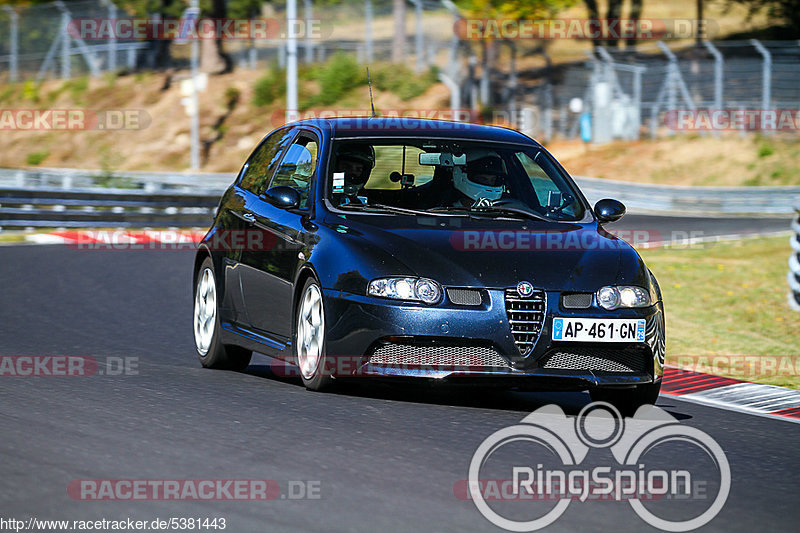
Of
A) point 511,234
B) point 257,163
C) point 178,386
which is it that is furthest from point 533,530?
point 257,163

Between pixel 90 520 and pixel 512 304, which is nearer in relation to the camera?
pixel 90 520

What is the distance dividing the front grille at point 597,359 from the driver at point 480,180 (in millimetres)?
1438

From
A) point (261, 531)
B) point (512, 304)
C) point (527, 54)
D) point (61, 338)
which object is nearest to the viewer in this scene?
point (261, 531)

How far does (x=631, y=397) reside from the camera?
27.4 ft

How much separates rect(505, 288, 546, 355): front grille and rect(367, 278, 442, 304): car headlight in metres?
0.40

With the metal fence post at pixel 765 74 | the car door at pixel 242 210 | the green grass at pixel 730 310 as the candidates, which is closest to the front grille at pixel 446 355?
the car door at pixel 242 210

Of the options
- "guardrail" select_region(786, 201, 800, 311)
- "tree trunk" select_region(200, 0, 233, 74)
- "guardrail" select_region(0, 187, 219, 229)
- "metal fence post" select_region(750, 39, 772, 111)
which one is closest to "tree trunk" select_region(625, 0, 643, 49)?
"metal fence post" select_region(750, 39, 772, 111)

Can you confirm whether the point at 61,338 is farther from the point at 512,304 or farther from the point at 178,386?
the point at 512,304

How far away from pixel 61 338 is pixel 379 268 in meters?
4.27

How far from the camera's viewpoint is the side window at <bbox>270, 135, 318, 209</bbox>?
9133 mm

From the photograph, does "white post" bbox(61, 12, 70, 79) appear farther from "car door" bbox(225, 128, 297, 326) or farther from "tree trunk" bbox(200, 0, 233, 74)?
"car door" bbox(225, 128, 297, 326)

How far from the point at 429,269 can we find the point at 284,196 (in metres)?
1.28

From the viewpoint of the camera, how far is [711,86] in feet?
146

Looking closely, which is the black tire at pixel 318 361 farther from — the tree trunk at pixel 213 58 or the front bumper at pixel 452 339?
the tree trunk at pixel 213 58
